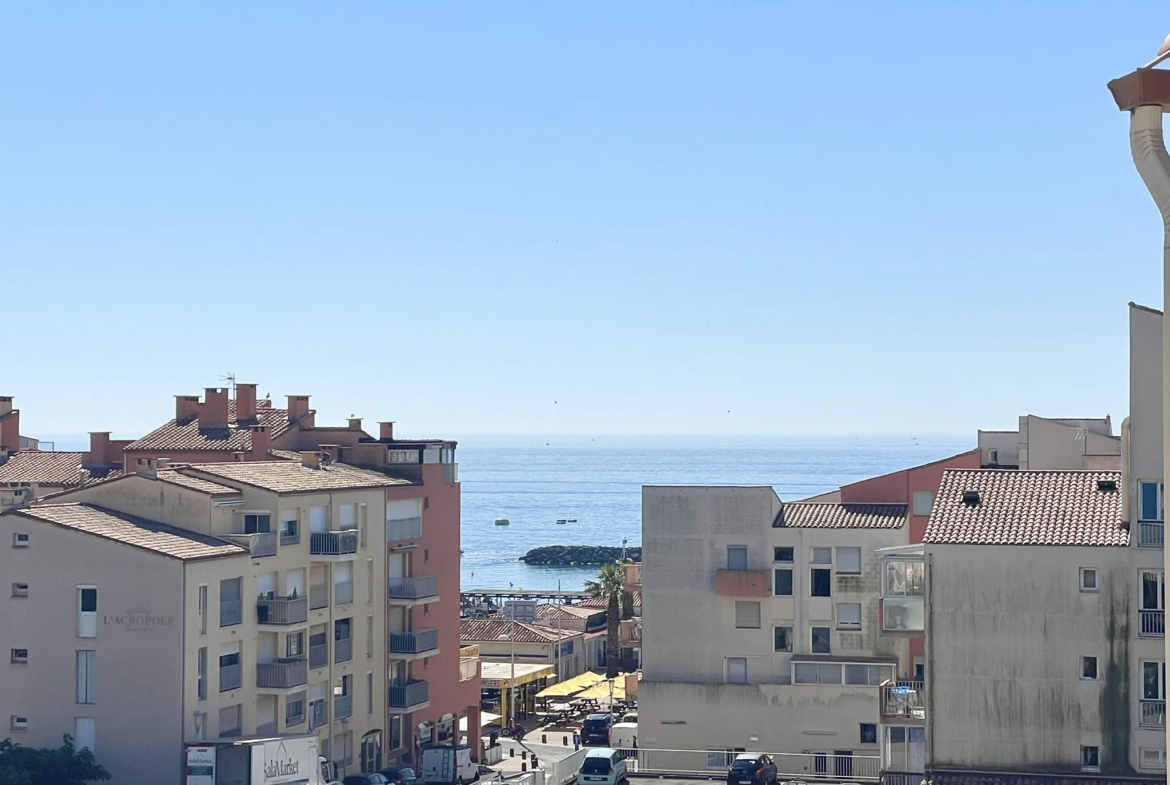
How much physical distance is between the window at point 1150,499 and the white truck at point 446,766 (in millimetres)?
27583

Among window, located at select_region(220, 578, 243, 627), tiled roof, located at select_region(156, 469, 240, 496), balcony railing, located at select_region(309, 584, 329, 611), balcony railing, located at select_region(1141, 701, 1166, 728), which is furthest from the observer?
balcony railing, located at select_region(309, 584, 329, 611)

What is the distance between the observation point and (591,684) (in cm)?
9200

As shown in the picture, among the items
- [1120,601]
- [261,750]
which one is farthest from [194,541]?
[1120,601]

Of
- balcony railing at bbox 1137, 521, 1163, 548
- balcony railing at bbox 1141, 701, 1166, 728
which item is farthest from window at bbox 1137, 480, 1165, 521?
balcony railing at bbox 1141, 701, 1166, 728

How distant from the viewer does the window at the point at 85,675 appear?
169 ft

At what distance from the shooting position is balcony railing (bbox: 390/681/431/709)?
211 feet

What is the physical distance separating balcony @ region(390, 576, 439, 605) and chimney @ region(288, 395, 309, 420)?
9720 mm

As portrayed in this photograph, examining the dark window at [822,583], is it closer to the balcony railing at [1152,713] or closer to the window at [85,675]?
the balcony railing at [1152,713]

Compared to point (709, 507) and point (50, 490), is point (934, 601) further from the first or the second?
point (50, 490)

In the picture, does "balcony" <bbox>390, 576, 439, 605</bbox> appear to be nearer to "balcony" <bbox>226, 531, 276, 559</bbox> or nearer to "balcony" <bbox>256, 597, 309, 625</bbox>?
"balcony" <bbox>256, 597, 309, 625</bbox>

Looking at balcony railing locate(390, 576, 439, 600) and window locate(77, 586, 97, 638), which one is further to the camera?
balcony railing locate(390, 576, 439, 600)

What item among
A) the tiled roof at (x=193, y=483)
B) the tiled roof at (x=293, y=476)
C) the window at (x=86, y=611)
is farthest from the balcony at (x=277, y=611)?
the window at (x=86, y=611)

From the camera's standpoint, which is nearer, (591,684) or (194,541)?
(194,541)

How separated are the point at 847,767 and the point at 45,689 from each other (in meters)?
25.1
